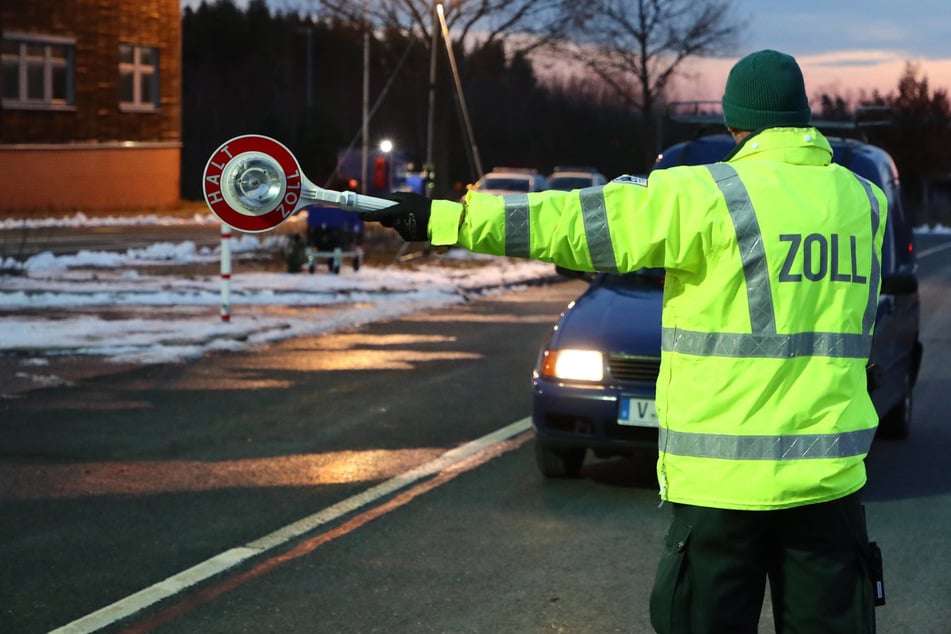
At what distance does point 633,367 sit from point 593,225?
14.5 feet

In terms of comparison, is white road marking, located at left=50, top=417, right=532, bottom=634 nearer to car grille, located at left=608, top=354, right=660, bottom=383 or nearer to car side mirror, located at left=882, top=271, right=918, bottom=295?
car grille, located at left=608, top=354, right=660, bottom=383

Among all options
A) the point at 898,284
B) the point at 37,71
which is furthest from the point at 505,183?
the point at 898,284

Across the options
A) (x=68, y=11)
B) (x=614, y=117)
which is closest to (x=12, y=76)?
(x=68, y=11)

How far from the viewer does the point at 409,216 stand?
3.46 m

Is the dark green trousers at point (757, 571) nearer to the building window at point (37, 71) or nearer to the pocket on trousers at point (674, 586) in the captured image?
the pocket on trousers at point (674, 586)

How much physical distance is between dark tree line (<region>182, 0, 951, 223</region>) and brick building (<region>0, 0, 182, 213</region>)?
737 centimetres

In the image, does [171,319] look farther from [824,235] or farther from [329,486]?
[824,235]

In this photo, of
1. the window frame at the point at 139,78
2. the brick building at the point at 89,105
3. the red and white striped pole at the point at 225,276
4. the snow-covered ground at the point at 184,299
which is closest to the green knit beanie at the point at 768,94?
the snow-covered ground at the point at 184,299

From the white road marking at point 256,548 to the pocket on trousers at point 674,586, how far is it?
8.69 feet

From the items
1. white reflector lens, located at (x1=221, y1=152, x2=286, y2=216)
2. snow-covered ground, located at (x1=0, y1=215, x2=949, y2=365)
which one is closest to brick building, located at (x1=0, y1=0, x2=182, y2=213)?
snow-covered ground, located at (x1=0, y1=215, x2=949, y2=365)

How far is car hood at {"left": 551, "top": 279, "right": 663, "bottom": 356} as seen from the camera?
776 centimetres

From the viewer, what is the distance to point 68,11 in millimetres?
42844

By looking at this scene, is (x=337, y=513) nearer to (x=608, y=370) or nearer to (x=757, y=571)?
(x=608, y=370)

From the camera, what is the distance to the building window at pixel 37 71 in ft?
135
